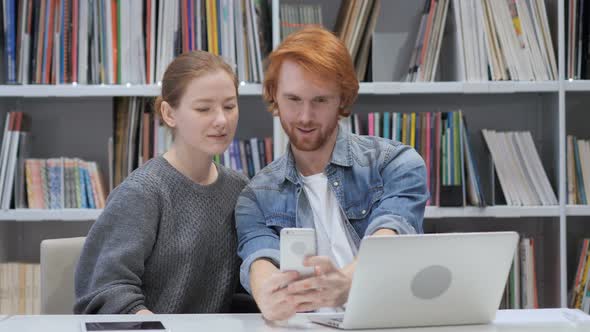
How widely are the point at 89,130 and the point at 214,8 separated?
721 mm

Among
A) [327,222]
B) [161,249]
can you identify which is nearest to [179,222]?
[161,249]

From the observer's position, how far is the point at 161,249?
5.98 ft

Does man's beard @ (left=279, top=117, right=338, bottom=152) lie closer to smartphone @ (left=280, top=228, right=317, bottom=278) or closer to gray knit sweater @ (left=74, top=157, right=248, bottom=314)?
gray knit sweater @ (left=74, top=157, right=248, bottom=314)

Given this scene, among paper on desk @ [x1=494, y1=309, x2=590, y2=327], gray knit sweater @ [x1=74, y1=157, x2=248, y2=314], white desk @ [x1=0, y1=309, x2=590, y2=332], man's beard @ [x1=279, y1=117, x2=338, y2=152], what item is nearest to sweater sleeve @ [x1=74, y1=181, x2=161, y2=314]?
gray knit sweater @ [x1=74, y1=157, x2=248, y2=314]

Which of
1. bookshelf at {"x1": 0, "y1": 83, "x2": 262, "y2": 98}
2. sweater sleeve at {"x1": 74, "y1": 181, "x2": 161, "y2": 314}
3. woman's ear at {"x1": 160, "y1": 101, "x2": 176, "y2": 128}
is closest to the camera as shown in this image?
sweater sleeve at {"x1": 74, "y1": 181, "x2": 161, "y2": 314}

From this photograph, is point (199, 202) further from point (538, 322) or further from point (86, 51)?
point (86, 51)

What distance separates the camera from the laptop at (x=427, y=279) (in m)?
1.29

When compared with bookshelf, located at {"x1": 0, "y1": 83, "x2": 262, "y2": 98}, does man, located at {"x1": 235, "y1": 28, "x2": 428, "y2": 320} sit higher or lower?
lower

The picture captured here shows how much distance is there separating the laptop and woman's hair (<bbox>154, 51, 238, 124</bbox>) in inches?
29.4

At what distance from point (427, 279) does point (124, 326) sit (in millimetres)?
525

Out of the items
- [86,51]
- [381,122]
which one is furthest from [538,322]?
[86,51]

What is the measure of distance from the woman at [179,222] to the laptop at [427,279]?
1.72 feet

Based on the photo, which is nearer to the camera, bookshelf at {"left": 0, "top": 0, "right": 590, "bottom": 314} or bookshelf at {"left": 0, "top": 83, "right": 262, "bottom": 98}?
bookshelf at {"left": 0, "top": 83, "right": 262, "bottom": 98}

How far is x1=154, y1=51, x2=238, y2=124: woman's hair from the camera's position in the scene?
6.28 feet
